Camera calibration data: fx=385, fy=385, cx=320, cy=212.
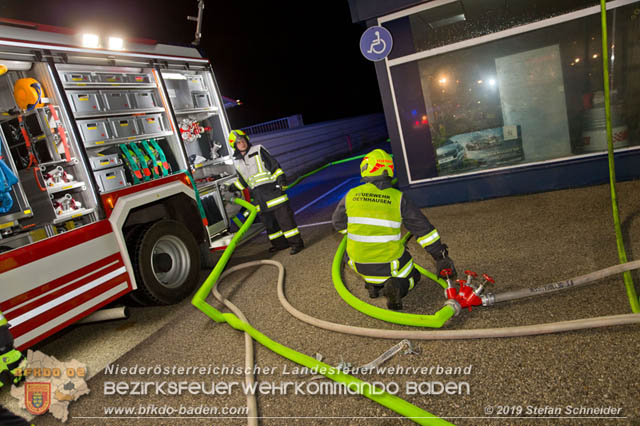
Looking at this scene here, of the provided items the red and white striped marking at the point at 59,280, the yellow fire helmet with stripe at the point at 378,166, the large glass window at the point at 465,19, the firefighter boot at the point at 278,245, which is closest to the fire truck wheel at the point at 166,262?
the red and white striped marking at the point at 59,280

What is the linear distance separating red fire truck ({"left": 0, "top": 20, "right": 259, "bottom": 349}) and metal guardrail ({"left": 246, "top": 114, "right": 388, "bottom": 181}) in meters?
8.43

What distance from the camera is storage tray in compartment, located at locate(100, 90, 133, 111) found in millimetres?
4754

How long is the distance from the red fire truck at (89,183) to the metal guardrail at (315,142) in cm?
843

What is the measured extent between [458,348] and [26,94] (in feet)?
14.6

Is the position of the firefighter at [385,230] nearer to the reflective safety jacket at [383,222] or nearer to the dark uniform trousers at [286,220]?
the reflective safety jacket at [383,222]

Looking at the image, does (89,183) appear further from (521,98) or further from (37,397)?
(521,98)

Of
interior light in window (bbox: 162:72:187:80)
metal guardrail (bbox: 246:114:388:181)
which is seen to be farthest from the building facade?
metal guardrail (bbox: 246:114:388:181)

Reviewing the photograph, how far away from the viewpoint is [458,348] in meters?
2.78

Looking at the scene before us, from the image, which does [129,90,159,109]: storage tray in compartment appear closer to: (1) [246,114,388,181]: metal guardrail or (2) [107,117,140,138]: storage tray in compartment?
(2) [107,117,140,138]: storage tray in compartment

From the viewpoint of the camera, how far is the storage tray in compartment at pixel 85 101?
4379mm

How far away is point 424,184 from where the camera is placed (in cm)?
680

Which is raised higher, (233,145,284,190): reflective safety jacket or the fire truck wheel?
(233,145,284,190): reflective safety jacket

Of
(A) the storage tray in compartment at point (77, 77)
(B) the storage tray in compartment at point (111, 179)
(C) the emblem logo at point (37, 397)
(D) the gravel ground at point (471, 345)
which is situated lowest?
(D) the gravel ground at point (471, 345)

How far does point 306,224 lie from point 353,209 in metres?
4.03
